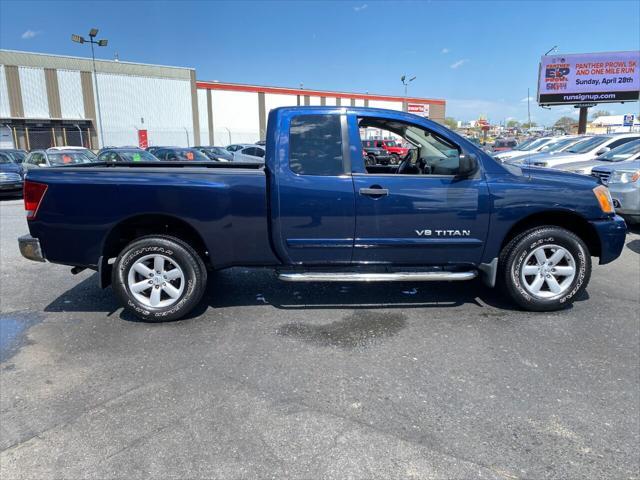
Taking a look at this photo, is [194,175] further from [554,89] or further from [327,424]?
[554,89]

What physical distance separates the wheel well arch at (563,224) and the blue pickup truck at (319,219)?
0.07 ft

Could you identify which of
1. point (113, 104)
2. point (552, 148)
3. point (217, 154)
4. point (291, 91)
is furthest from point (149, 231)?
point (291, 91)

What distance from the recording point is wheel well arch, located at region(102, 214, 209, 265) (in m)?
4.39

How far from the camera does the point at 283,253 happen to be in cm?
447

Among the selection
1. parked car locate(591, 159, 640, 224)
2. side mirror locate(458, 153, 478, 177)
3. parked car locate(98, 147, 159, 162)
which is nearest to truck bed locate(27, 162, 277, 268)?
side mirror locate(458, 153, 478, 177)

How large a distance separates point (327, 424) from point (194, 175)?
250 cm

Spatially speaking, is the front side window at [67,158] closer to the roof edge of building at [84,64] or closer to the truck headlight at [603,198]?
the truck headlight at [603,198]

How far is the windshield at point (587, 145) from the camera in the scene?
14.5m

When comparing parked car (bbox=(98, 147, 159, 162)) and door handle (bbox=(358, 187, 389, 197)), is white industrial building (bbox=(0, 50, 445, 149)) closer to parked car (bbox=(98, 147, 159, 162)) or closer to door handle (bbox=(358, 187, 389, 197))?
parked car (bbox=(98, 147, 159, 162))

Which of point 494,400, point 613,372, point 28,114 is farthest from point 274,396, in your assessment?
point 28,114

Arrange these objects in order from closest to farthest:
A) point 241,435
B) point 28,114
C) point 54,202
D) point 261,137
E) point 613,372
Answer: point 241,435 < point 613,372 < point 54,202 < point 28,114 < point 261,137

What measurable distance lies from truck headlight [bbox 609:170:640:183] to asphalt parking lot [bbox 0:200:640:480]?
13.6ft

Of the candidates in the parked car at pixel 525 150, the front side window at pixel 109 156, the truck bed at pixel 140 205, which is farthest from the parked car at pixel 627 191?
the front side window at pixel 109 156

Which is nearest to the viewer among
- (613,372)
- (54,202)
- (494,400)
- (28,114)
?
(494,400)
